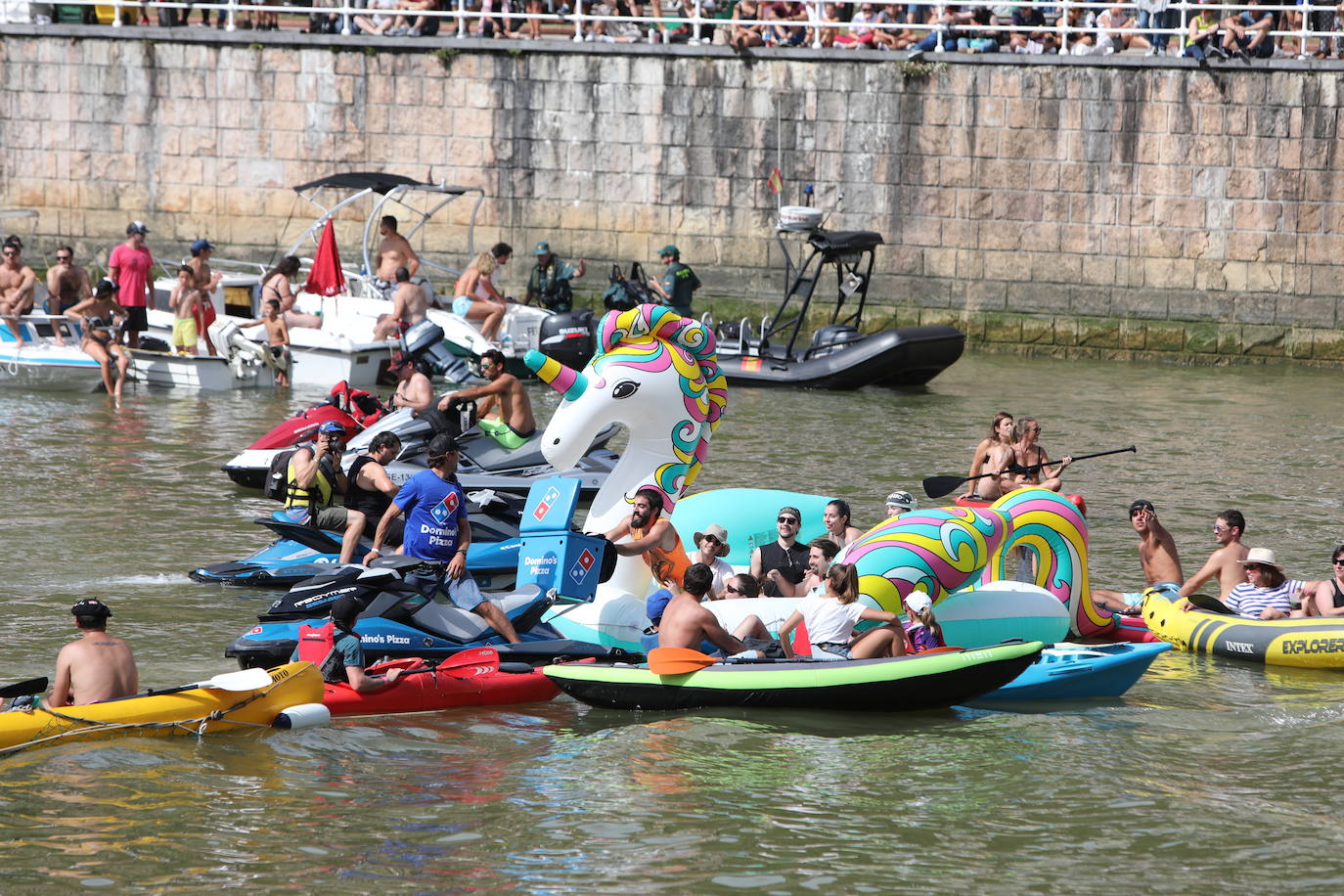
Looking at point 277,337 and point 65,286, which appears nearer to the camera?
point 277,337

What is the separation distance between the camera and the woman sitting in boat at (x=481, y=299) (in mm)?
19781

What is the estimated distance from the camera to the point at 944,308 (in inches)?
922

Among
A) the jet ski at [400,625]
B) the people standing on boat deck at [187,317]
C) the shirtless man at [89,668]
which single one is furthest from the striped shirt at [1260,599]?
the people standing on boat deck at [187,317]

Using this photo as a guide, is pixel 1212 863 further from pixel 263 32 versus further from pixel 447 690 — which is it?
pixel 263 32

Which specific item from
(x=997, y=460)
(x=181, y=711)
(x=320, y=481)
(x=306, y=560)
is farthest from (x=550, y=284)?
(x=181, y=711)

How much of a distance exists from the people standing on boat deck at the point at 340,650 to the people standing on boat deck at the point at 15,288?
1138 centimetres

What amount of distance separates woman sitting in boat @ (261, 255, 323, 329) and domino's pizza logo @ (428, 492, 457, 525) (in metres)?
10.5

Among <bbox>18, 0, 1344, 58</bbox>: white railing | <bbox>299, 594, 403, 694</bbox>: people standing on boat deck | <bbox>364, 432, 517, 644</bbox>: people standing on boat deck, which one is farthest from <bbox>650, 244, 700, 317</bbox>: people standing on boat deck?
<bbox>299, 594, 403, 694</bbox>: people standing on boat deck

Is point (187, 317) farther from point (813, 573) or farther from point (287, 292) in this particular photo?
point (813, 573)

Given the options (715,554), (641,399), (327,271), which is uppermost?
(327,271)

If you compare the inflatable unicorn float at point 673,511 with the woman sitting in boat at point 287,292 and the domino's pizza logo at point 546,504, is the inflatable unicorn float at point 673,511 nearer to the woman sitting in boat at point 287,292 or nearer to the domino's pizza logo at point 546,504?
the domino's pizza logo at point 546,504

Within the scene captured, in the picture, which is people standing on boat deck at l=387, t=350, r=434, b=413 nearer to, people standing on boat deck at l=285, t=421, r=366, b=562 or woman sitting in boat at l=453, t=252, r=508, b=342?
people standing on boat deck at l=285, t=421, r=366, b=562

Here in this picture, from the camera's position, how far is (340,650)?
9.20 meters

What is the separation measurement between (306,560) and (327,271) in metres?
9.13
